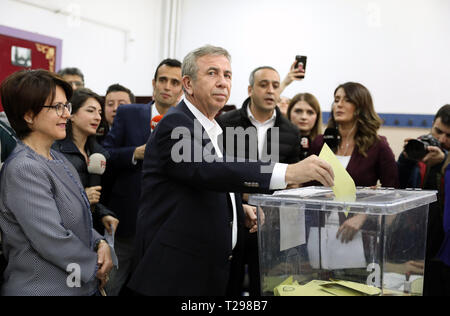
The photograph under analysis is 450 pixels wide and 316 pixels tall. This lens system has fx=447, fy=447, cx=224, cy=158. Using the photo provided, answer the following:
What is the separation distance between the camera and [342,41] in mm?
4965

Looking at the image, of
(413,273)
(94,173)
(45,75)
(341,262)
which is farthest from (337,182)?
(94,173)

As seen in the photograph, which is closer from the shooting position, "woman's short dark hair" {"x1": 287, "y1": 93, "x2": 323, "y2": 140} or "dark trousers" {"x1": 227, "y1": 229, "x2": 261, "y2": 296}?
"dark trousers" {"x1": 227, "y1": 229, "x2": 261, "y2": 296}

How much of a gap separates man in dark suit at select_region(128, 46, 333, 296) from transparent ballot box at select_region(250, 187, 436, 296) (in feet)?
0.27

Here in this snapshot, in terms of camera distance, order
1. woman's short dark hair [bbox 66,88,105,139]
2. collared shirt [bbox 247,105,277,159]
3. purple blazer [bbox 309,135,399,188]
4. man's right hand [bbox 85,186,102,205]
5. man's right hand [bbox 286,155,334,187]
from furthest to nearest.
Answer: collared shirt [bbox 247,105,277,159], purple blazer [bbox 309,135,399,188], woman's short dark hair [bbox 66,88,105,139], man's right hand [bbox 85,186,102,205], man's right hand [bbox 286,155,334,187]

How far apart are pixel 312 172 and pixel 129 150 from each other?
1.33 meters

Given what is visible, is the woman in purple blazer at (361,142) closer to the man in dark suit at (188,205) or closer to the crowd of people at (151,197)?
the crowd of people at (151,197)

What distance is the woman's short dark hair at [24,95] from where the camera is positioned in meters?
1.27

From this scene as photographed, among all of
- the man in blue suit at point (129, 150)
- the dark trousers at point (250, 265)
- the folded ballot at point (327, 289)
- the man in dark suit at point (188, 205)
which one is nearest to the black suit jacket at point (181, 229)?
the man in dark suit at point (188, 205)

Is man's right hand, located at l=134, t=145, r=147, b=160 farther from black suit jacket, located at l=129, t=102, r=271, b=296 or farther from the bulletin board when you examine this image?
the bulletin board

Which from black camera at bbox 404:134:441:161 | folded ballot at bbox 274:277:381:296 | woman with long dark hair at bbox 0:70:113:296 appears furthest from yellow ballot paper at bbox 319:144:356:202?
black camera at bbox 404:134:441:161

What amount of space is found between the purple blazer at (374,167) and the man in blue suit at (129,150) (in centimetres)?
99

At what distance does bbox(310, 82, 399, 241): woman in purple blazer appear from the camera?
7.21ft

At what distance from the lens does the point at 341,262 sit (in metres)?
1.00

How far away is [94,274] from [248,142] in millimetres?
1372
